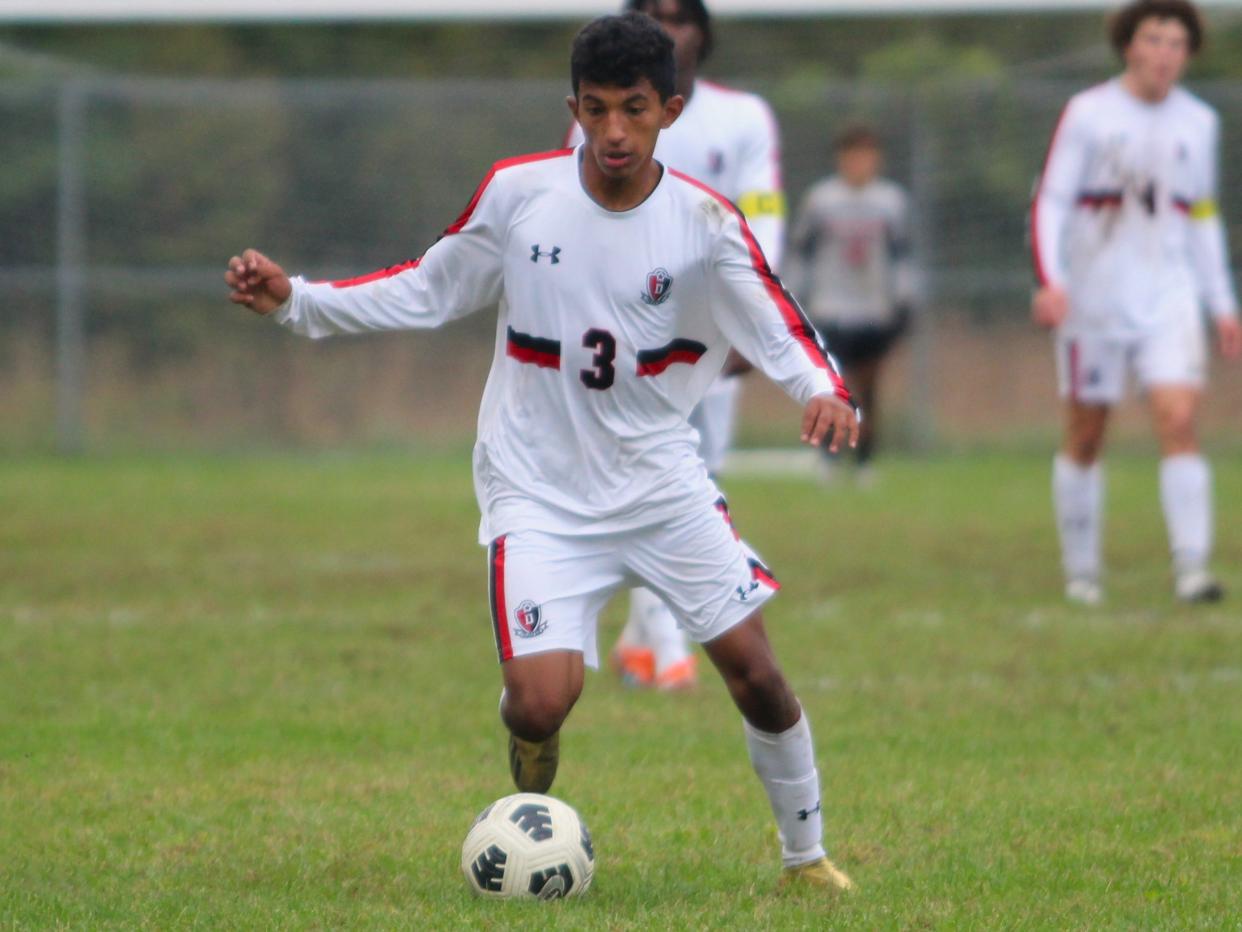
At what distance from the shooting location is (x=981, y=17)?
70.8ft

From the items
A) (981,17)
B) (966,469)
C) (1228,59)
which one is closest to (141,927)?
(966,469)

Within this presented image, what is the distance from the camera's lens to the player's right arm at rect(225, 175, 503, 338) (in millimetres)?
4227

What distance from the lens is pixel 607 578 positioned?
421cm

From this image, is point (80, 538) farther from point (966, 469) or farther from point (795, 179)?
point (795, 179)

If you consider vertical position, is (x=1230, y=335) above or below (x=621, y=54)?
below

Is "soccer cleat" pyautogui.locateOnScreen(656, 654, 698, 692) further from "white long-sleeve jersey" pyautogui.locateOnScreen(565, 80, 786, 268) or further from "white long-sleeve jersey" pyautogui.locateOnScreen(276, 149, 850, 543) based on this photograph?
"white long-sleeve jersey" pyautogui.locateOnScreen(276, 149, 850, 543)

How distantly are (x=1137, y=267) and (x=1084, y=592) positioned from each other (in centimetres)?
136

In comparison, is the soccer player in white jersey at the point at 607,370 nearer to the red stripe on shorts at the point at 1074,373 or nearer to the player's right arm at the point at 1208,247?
the red stripe on shorts at the point at 1074,373

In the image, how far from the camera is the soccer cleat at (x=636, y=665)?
265 inches

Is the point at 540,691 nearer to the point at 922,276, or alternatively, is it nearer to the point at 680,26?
the point at 680,26

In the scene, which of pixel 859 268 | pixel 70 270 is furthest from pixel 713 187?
pixel 70 270

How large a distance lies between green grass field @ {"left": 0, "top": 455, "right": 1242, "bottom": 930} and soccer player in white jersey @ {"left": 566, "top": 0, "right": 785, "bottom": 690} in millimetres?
190

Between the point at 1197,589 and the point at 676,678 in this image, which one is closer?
the point at 676,678

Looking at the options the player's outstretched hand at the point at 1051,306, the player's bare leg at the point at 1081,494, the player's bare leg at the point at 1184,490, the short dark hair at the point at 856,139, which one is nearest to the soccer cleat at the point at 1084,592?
the player's bare leg at the point at 1081,494
